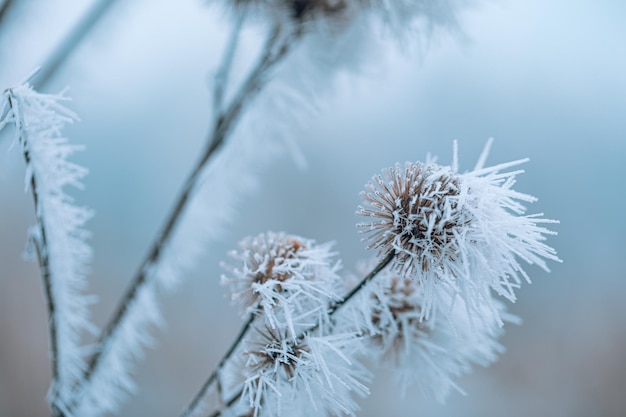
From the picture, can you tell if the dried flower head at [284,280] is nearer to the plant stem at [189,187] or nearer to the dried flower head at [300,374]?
the dried flower head at [300,374]

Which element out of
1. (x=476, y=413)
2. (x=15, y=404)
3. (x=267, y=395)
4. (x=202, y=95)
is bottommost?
(x=15, y=404)

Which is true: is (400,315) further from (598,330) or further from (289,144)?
(598,330)

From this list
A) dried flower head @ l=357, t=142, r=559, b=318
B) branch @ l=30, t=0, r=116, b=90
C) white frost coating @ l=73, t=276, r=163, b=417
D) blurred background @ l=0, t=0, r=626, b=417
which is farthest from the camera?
blurred background @ l=0, t=0, r=626, b=417

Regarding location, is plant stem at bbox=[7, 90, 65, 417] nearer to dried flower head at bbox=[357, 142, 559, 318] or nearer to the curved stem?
the curved stem

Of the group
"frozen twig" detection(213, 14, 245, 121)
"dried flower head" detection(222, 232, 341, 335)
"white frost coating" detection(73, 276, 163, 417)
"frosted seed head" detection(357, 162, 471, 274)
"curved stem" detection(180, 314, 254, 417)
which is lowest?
"white frost coating" detection(73, 276, 163, 417)

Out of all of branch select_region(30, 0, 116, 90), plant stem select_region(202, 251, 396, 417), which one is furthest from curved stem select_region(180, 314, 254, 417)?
branch select_region(30, 0, 116, 90)

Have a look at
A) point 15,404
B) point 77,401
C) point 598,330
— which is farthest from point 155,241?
point 598,330
